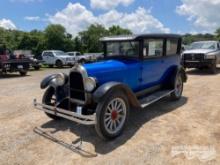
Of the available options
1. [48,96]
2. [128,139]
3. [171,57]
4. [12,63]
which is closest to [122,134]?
[128,139]

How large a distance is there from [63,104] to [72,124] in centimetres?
50

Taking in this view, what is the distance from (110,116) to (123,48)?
6.67 feet

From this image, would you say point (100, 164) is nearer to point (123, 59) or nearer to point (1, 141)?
point (1, 141)

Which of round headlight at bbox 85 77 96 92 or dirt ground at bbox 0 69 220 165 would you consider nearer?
dirt ground at bbox 0 69 220 165

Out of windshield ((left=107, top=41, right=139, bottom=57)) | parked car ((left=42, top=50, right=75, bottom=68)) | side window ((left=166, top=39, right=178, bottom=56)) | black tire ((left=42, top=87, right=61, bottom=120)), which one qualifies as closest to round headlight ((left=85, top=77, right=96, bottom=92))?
black tire ((left=42, top=87, right=61, bottom=120))

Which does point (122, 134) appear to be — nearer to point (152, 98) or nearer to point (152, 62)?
point (152, 98)

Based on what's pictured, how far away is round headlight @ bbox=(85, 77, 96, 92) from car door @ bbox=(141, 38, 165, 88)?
165cm

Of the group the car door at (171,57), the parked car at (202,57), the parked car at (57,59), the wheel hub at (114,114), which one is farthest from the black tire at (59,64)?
the wheel hub at (114,114)

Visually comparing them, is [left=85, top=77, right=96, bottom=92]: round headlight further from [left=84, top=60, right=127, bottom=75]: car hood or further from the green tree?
the green tree

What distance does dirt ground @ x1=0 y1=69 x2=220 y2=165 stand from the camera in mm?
3807

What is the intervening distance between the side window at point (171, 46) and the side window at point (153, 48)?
435 mm

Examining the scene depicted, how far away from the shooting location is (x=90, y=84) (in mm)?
4504

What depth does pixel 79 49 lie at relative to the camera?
44375mm

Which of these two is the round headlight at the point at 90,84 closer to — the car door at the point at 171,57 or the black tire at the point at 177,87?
the car door at the point at 171,57
